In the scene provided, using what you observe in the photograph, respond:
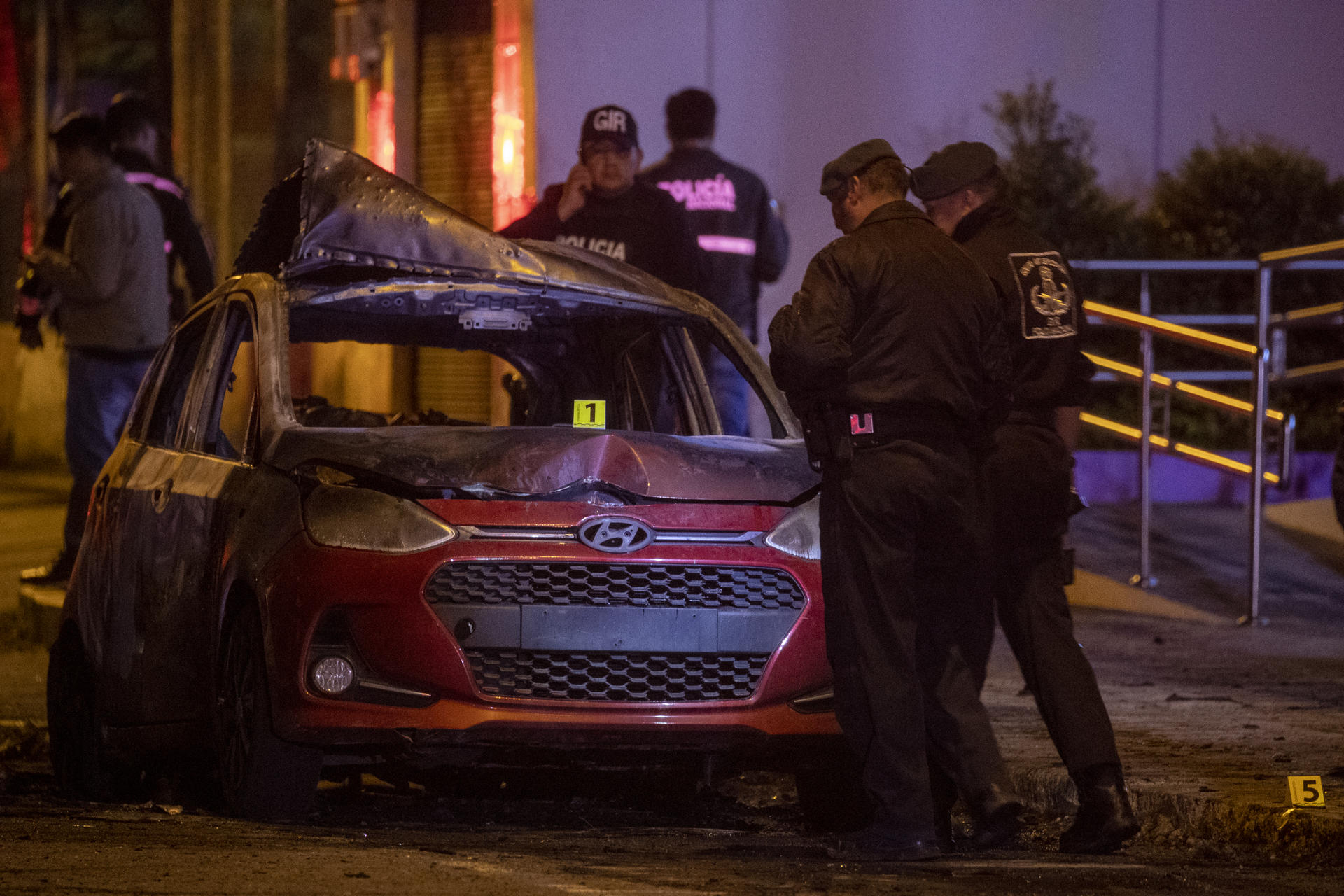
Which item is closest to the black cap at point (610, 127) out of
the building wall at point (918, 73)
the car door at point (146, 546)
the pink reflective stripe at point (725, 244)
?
the pink reflective stripe at point (725, 244)

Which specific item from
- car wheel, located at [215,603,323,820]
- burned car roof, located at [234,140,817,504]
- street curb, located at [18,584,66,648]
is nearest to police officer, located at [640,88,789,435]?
burned car roof, located at [234,140,817,504]

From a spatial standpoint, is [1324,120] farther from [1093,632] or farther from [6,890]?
[6,890]

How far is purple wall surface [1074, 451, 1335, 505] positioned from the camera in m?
12.3

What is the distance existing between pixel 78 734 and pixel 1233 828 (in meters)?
3.47

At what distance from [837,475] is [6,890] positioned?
6.90 ft

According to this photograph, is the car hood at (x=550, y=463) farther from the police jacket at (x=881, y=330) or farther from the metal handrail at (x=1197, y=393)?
the metal handrail at (x=1197, y=393)

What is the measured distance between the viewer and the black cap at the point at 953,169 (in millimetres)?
5383

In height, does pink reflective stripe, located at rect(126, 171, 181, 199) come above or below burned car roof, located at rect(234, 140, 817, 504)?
above

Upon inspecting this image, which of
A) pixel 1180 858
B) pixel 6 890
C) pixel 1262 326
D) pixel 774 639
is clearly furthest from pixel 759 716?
pixel 1262 326

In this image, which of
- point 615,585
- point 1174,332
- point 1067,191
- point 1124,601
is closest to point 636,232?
point 1174,332

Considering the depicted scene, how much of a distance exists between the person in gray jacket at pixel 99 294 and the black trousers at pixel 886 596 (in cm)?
465

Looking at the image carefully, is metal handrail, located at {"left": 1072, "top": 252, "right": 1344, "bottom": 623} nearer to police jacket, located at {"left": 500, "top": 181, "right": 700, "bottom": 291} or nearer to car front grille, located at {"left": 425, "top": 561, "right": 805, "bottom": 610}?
police jacket, located at {"left": 500, "top": 181, "right": 700, "bottom": 291}

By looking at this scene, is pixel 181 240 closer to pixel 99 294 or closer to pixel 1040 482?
pixel 99 294

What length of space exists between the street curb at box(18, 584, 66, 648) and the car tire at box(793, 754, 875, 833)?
4063 millimetres
